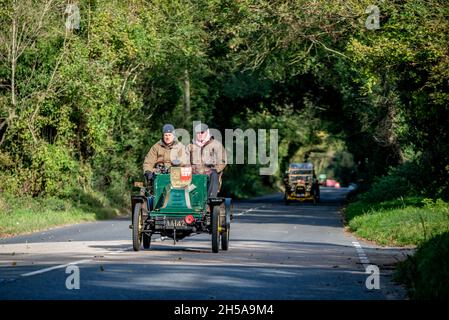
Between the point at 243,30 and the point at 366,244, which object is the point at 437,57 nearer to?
the point at 366,244

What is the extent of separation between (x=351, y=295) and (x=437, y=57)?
44.3 feet

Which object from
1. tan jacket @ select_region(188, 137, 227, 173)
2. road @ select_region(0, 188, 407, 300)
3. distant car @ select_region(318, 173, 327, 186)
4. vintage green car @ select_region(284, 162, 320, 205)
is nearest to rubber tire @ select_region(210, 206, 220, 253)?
road @ select_region(0, 188, 407, 300)

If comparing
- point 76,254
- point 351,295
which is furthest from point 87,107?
point 351,295

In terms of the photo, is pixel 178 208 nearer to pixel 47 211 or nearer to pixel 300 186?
pixel 47 211

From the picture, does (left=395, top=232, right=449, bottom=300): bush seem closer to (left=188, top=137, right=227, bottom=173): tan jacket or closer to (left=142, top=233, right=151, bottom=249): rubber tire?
(left=188, top=137, right=227, bottom=173): tan jacket

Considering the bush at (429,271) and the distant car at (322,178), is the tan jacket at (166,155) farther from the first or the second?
the distant car at (322,178)

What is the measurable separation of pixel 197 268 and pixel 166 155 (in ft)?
16.5

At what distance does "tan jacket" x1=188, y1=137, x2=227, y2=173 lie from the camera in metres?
19.3

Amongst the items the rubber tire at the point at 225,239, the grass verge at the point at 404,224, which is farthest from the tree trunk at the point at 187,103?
the rubber tire at the point at 225,239

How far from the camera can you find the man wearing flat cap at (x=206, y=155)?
63.0ft

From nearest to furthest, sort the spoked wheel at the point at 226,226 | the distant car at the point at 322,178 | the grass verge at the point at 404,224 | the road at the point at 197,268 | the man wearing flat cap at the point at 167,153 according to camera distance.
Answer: the road at the point at 197,268 < the spoked wheel at the point at 226,226 < the man wearing flat cap at the point at 167,153 < the grass verge at the point at 404,224 < the distant car at the point at 322,178

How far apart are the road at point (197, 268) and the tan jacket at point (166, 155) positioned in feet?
5.48

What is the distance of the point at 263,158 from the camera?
87.8 m

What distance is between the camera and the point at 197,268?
14.9m
